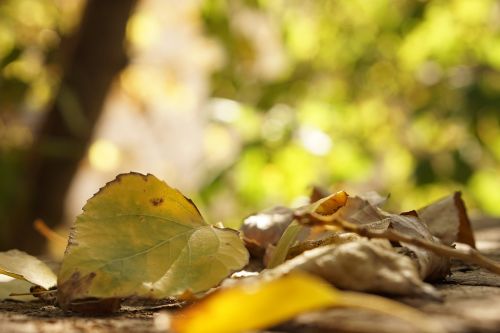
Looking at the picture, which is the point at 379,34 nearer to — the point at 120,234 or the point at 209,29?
A: the point at 209,29

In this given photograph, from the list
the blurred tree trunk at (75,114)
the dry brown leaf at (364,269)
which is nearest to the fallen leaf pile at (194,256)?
the dry brown leaf at (364,269)

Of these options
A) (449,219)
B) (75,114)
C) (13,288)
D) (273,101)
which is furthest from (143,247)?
(273,101)

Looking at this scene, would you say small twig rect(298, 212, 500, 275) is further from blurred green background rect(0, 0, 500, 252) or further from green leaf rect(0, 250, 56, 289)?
blurred green background rect(0, 0, 500, 252)

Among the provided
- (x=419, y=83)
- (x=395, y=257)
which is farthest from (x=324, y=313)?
(x=419, y=83)

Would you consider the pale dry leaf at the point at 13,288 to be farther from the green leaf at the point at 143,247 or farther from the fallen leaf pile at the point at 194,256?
the green leaf at the point at 143,247

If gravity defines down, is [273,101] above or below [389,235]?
above

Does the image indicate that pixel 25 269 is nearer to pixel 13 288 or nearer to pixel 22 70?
pixel 13 288
